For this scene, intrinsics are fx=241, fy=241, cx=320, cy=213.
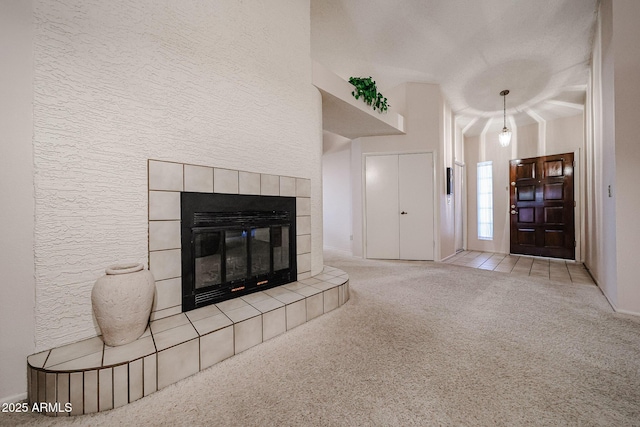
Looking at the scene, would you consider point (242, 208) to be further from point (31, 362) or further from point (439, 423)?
point (439, 423)

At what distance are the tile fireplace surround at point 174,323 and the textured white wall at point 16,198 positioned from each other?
102 millimetres

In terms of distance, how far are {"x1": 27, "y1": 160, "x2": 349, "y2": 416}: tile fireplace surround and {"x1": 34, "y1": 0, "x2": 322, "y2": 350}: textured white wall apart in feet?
0.33

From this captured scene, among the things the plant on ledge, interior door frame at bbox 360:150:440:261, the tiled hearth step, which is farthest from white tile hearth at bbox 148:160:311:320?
interior door frame at bbox 360:150:440:261

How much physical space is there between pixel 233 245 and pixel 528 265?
4.38 meters

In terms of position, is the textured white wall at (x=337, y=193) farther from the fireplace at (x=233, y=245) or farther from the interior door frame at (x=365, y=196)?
the fireplace at (x=233, y=245)

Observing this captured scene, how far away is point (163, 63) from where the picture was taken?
4.93 feet

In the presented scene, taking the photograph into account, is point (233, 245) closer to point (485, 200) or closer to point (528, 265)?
point (528, 265)

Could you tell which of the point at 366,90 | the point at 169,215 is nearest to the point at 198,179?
the point at 169,215

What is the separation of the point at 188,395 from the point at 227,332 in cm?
32

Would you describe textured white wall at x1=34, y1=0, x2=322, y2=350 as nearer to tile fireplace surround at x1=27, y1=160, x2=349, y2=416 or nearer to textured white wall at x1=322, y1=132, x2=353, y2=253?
tile fireplace surround at x1=27, y1=160, x2=349, y2=416

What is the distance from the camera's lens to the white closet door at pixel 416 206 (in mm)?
4027

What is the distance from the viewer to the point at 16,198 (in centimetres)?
110

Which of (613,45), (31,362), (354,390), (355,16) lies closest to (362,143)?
(355,16)

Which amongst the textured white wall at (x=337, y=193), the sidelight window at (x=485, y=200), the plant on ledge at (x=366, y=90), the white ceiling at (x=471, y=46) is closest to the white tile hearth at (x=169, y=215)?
the plant on ledge at (x=366, y=90)
